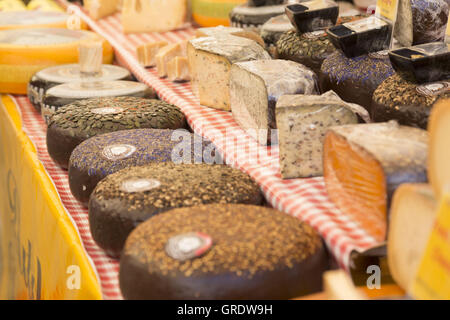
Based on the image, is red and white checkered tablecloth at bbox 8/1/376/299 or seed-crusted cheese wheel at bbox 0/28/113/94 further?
seed-crusted cheese wheel at bbox 0/28/113/94

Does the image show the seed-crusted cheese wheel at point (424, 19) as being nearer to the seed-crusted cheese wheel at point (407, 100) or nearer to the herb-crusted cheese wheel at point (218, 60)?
the seed-crusted cheese wheel at point (407, 100)

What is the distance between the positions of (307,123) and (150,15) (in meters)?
1.92

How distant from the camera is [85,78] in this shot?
2.42m

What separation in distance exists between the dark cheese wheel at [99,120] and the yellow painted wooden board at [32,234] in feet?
0.39

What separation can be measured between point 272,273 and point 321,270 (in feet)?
0.44

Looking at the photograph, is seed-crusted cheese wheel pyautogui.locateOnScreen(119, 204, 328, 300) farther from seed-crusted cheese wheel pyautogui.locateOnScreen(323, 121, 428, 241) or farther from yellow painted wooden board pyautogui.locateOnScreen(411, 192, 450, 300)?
yellow painted wooden board pyautogui.locateOnScreen(411, 192, 450, 300)

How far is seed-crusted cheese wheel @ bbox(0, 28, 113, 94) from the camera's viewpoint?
271cm

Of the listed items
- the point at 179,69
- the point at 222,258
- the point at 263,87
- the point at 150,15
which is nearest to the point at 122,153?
the point at 263,87

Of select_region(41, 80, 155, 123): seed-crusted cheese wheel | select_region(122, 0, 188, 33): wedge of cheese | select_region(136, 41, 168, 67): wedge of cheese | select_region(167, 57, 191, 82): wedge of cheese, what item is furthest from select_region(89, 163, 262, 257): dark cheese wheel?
select_region(122, 0, 188, 33): wedge of cheese

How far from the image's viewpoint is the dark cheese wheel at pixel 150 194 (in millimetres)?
1356

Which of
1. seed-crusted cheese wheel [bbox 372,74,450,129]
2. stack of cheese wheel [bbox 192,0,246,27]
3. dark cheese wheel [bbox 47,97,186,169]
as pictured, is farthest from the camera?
stack of cheese wheel [bbox 192,0,246,27]

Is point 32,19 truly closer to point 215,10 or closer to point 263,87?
point 215,10

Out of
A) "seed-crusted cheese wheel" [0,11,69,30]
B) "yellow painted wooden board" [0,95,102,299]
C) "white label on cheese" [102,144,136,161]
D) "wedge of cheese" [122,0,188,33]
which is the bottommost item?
"yellow painted wooden board" [0,95,102,299]

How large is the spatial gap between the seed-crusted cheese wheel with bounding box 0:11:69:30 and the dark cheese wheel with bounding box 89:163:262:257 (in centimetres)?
190
